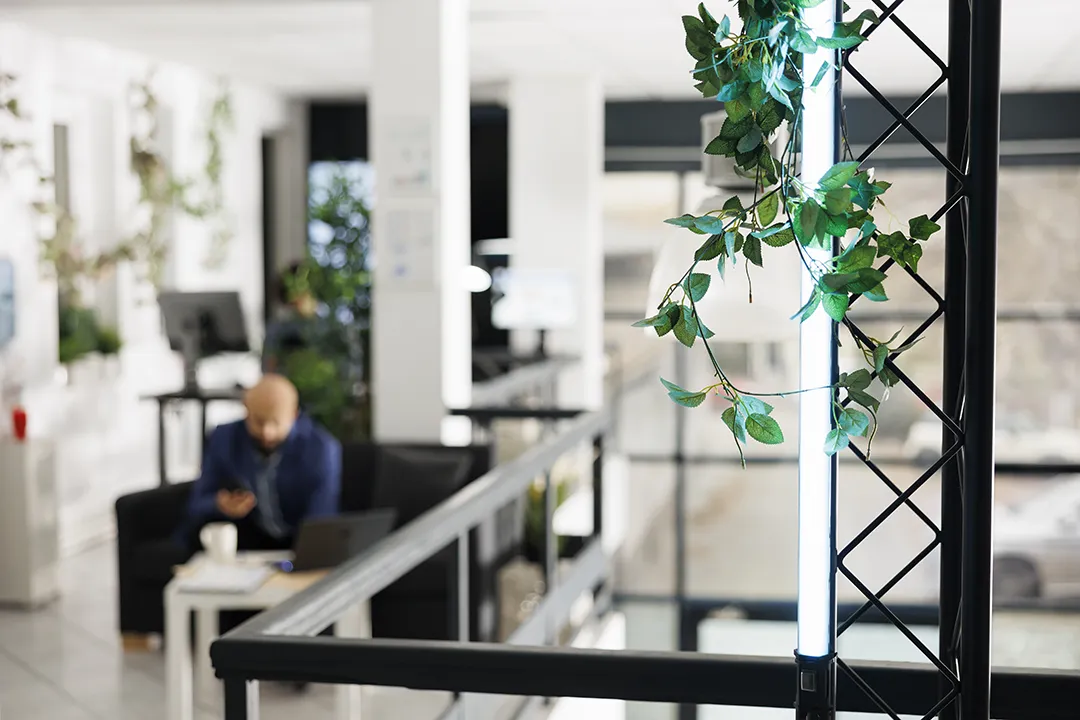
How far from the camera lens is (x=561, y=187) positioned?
29.3ft

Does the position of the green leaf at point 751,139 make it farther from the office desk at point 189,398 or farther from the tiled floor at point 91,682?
the office desk at point 189,398

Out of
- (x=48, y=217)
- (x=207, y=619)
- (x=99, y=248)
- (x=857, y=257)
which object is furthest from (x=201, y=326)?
(x=857, y=257)

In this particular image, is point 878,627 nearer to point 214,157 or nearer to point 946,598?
point 214,157

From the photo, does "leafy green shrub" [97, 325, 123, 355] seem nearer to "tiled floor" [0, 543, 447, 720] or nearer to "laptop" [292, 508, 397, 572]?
"tiled floor" [0, 543, 447, 720]

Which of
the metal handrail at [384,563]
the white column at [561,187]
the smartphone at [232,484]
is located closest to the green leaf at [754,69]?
the metal handrail at [384,563]

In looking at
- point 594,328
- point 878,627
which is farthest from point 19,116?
point 878,627

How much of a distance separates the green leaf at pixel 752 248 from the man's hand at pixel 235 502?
12.5 feet

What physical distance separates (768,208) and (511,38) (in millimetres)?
6420

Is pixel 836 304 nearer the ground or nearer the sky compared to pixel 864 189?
nearer the ground

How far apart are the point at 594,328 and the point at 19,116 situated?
4085mm

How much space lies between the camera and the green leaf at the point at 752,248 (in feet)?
3.98

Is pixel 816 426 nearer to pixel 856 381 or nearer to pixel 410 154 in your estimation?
pixel 856 381

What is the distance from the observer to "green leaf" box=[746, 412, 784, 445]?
1210 mm

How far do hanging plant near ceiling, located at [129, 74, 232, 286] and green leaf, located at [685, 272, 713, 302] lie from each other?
718 cm
